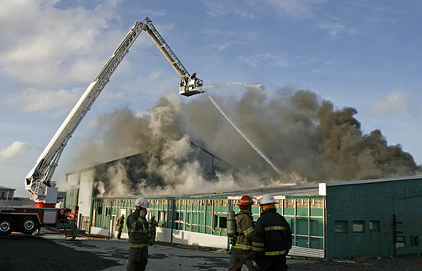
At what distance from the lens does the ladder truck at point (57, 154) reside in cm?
1762

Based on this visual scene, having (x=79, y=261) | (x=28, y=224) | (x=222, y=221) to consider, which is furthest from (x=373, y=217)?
(x=28, y=224)

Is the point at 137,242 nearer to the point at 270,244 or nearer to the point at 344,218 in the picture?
the point at 270,244

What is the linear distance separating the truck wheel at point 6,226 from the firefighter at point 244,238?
14.9 m

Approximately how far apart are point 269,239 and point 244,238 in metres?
1.51

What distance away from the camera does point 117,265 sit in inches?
404

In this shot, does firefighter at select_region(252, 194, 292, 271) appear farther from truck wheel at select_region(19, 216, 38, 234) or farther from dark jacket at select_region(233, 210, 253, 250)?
truck wheel at select_region(19, 216, 38, 234)

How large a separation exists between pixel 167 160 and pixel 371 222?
2503 cm

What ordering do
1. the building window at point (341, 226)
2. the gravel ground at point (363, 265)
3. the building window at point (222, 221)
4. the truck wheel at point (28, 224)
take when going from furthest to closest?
the truck wheel at point (28, 224), the building window at point (222, 221), the building window at point (341, 226), the gravel ground at point (363, 265)

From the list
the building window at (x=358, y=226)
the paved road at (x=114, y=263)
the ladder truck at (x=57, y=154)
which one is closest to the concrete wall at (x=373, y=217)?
the building window at (x=358, y=226)

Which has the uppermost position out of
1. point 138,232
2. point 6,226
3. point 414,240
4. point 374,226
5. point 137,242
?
point 138,232

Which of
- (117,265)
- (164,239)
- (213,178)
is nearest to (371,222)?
(117,265)

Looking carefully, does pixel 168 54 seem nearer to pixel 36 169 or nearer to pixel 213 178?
pixel 36 169

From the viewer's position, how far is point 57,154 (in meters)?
21.2

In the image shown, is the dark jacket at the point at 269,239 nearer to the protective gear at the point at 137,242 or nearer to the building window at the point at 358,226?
the protective gear at the point at 137,242
